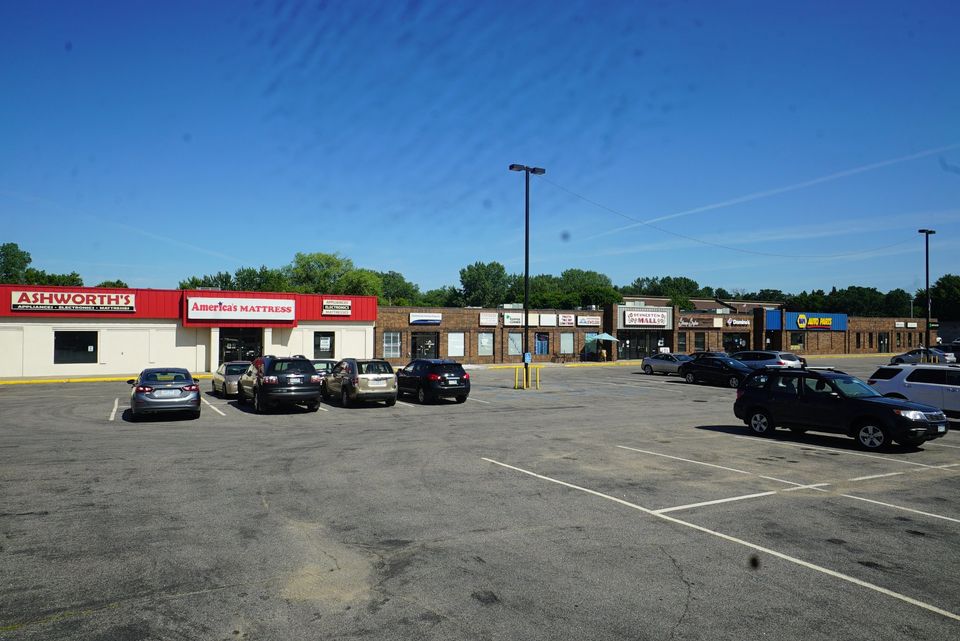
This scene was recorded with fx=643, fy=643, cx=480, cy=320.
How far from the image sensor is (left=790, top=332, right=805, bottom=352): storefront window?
6619 cm

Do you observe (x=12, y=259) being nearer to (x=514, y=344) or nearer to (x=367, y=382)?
(x=514, y=344)

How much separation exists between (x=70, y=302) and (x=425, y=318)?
21.9 m

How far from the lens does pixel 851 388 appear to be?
14.4m

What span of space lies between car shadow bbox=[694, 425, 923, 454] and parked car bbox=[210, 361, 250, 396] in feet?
55.0

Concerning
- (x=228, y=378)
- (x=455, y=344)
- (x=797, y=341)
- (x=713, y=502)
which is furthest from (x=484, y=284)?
(x=713, y=502)

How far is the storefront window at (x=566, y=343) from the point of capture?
176ft

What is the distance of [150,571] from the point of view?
6172 millimetres

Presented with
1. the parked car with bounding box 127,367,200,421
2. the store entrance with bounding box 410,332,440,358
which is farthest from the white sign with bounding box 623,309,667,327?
the parked car with bounding box 127,367,200,421

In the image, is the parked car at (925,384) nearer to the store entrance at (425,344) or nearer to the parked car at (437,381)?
the parked car at (437,381)

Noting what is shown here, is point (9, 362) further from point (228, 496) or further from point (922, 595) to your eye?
point (922, 595)

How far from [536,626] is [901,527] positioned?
5505 millimetres

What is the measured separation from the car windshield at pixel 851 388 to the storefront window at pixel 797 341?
56226 mm

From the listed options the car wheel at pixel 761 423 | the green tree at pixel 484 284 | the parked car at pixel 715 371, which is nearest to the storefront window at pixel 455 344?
the parked car at pixel 715 371

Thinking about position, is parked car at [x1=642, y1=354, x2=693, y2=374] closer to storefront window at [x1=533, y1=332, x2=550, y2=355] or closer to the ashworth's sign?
storefront window at [x1=533, y1=332, x2=550, y2=355]
